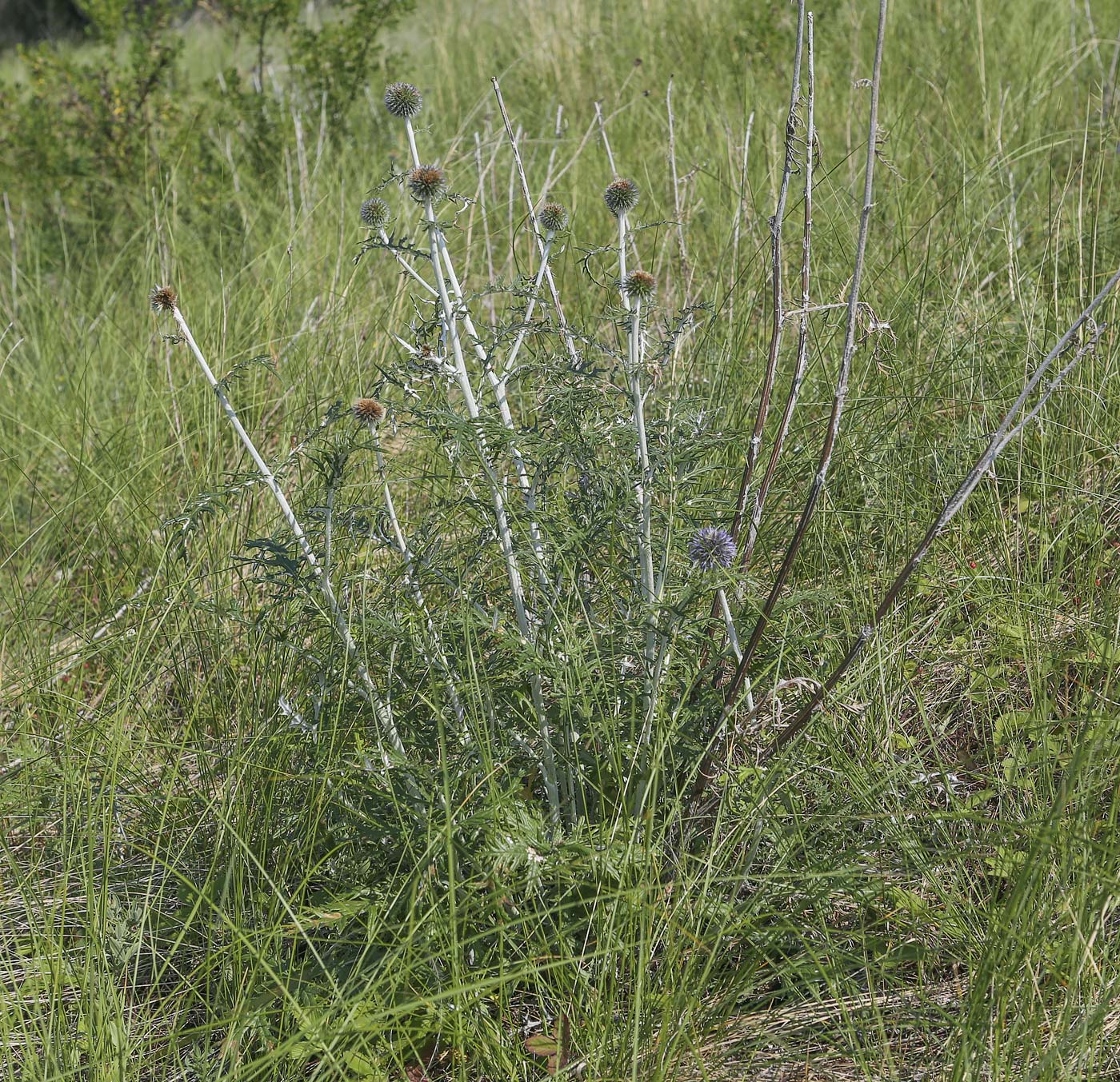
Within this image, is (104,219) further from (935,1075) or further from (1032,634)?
(935,1075)

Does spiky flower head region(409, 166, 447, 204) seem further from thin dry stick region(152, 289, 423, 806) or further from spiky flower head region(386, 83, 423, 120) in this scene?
thin dry stick region(152, 289, 423, 806)

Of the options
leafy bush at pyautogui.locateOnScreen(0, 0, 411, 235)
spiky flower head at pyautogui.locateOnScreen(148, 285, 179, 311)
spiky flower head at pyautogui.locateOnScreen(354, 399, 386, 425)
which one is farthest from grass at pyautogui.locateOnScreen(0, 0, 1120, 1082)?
leafy bush at pyautogui.locateOnScreen(0, 0, 411, 235)

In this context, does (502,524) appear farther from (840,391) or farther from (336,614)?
(840,391)

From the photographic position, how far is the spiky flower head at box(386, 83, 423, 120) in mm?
1819

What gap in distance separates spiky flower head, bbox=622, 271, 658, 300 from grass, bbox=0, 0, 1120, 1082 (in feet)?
0.20

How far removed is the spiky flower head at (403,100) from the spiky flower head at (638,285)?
0.48 meters

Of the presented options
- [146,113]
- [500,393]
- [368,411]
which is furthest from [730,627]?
[146,113]

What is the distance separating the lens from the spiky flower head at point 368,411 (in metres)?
1.72

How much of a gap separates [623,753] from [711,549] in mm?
335

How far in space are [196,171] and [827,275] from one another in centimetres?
317

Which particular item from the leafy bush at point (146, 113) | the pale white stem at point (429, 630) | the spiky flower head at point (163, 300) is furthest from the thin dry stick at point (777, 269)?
the leafy bush at point (146, 113)

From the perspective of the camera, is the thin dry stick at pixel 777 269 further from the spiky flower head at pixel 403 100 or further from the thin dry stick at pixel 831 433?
the spiky flower head at pixel 403 100

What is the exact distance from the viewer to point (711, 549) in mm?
1688

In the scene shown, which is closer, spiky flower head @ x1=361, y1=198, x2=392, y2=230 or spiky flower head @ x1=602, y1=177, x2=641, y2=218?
spiky flower head @ x1=602, y1=177, x2=641, y2=218
